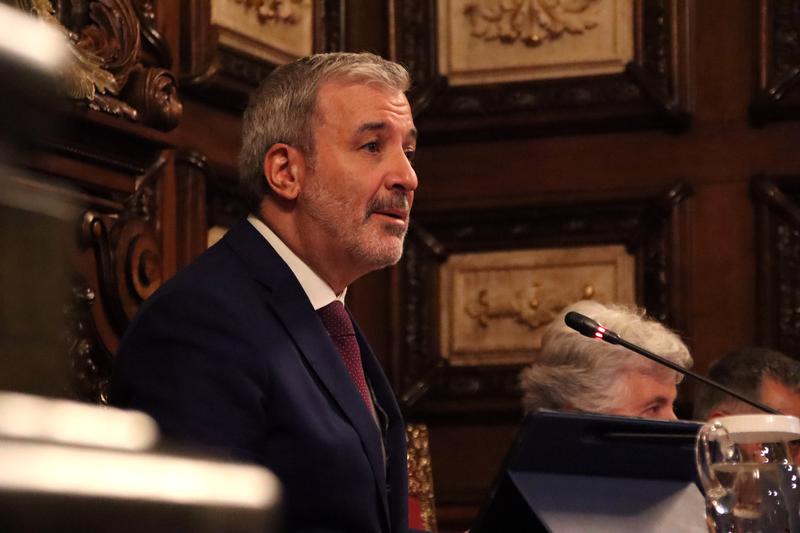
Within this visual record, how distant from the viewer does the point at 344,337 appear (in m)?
2.42

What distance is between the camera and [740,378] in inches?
142

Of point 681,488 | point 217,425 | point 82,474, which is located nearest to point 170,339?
point 217,425

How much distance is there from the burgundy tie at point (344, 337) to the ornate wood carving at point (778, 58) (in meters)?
2.09

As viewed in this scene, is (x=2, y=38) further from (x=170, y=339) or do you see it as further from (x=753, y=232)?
(x=753, y=232)

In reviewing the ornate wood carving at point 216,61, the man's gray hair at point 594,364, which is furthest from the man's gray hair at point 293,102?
the ornate wood carving at point 216,61

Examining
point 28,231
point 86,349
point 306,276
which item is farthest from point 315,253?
point 28,231

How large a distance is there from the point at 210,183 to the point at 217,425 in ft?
5.97

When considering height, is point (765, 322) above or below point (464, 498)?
above

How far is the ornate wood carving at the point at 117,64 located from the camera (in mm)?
2945

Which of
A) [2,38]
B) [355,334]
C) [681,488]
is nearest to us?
[2,38]

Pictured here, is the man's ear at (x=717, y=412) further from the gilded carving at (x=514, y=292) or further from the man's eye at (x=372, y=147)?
the man's eye at (x=372, y=147)

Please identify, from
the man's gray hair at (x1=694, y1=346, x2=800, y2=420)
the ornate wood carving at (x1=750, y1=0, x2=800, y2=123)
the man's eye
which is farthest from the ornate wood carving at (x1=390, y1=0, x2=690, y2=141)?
the man's eye

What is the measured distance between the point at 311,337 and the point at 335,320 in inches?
8.1

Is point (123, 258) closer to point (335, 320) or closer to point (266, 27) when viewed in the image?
point (335, 320)
